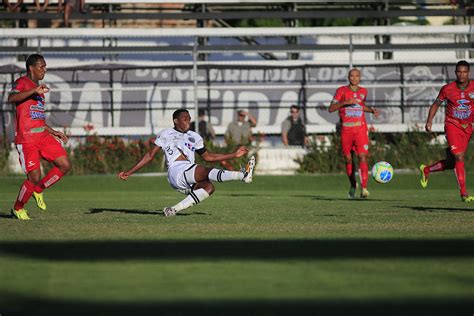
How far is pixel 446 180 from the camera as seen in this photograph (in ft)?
86.9

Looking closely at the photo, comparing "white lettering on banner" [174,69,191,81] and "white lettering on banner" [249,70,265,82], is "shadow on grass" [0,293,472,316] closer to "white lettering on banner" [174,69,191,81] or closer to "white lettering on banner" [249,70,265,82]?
"white lettering on banner" [174,69,191,81]

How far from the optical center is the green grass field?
21.9 ft

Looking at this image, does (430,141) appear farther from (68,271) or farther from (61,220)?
(68,271)

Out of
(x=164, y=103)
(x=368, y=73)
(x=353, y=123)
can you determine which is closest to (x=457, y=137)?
(x=353, y=123)

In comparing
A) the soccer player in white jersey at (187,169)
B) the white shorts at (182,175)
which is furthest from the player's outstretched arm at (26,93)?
the white shorts at (182,175)

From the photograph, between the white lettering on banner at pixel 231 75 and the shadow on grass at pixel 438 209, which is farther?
the white lettering on banner at pixel 231 75

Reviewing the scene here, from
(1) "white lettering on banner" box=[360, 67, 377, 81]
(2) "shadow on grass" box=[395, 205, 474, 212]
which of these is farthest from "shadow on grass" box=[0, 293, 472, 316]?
(1) "white lettering on banner" box=[360, 67, 377, 81]

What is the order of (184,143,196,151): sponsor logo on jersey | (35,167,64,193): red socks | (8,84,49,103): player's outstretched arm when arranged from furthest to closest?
(35,167,64,193): red socks → (184,143,196,151): sponsor logo on jersey → (8,84,49,103): player's outstretched arm

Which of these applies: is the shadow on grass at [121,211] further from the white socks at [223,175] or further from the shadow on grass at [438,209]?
the shadow on grass at [438,209]

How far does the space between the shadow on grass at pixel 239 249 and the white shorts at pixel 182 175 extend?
3202 millimetres

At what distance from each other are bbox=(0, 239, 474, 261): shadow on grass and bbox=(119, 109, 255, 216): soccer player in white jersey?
3060mm

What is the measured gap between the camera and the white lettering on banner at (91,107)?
2998cm

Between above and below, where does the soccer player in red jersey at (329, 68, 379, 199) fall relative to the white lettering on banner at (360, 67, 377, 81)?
below

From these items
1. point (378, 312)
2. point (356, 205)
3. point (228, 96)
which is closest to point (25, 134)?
point (356, 205)
